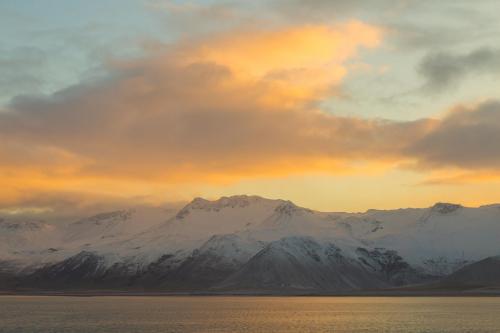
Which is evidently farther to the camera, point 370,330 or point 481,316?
point 481,316

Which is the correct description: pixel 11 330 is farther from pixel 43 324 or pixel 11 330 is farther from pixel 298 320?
pixel 298 320

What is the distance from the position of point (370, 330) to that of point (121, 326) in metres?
44.7

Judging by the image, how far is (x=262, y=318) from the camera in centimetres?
19225

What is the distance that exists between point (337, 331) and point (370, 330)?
5.91m

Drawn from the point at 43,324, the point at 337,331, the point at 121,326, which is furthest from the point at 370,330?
the point at 43,324

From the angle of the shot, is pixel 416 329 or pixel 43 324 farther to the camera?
pixel 43 324

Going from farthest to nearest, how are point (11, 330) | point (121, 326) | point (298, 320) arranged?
point (298, 320) < point (121, 326) < point (11, 330)

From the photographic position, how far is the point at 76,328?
492ft

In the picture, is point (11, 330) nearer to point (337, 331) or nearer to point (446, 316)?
point (337, 331)

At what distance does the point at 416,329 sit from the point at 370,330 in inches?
305

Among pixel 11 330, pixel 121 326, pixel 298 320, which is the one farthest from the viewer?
pixel 298 320

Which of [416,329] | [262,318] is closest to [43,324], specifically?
[262,318]

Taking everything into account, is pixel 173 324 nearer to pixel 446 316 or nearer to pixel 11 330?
pixel 11 330

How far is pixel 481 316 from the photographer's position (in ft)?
618
